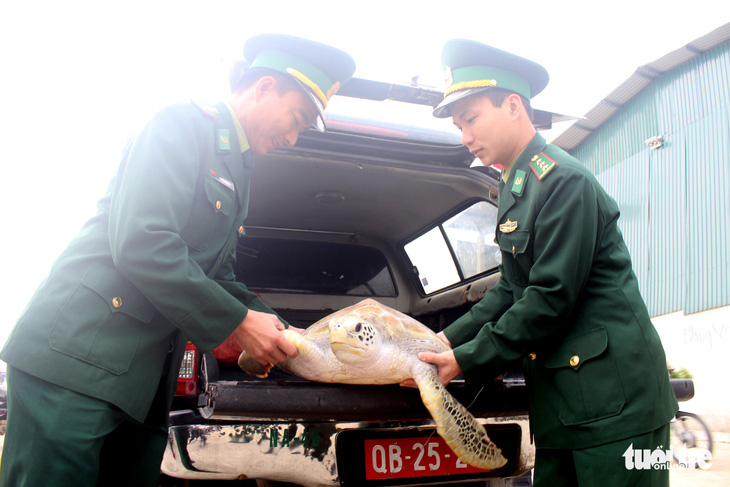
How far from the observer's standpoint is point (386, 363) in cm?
170

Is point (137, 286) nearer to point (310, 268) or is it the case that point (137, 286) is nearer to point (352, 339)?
point (352, 339)

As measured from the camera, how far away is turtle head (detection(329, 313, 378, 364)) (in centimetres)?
160

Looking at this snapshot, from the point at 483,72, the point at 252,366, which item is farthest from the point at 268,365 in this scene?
the point at 483,72

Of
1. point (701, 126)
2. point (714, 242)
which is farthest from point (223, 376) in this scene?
point (701, 126)

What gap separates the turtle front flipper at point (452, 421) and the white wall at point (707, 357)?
31.9ft

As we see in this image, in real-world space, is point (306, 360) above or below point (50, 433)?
above

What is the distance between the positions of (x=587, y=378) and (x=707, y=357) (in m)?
10.7

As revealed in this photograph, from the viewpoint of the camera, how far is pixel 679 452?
5.45 metres

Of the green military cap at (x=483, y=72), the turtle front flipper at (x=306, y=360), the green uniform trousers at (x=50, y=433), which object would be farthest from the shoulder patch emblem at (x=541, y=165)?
the green uniform trousers at (x=50, y=433)

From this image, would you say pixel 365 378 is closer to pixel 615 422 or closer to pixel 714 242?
pixel 615 422

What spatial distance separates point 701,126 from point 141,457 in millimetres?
12089

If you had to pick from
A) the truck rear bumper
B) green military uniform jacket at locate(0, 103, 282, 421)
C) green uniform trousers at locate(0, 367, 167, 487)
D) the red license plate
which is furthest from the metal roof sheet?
green uniform trousers at locate(0, 367, 167, 487)

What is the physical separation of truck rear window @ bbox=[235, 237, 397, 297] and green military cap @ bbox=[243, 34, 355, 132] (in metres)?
1.84

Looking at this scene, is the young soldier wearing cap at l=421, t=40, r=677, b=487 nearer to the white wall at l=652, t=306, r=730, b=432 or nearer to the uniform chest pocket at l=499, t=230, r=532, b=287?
the uniform chest pocket at l=499, t=230, r=532, b=287
